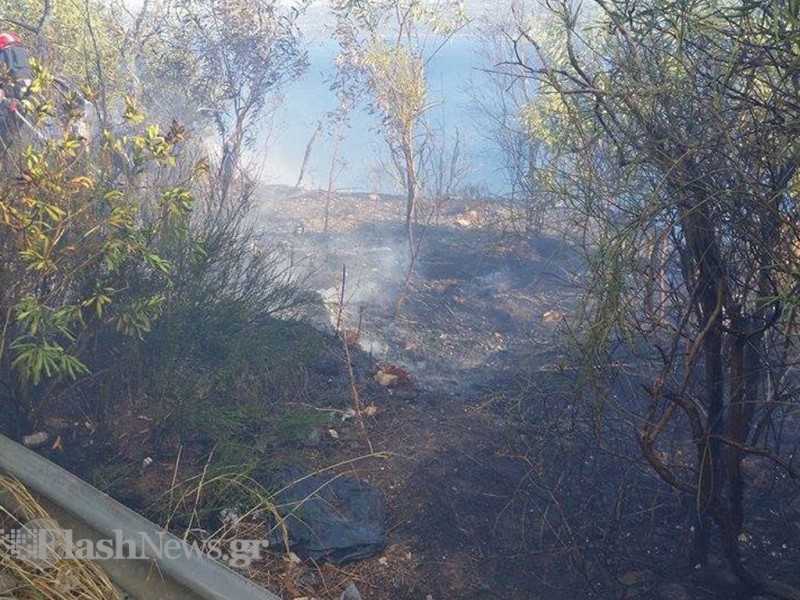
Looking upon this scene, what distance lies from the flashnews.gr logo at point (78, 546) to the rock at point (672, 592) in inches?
95.4

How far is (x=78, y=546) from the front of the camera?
9.32 feet

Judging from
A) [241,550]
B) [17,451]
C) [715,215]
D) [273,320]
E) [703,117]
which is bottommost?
[241,550]

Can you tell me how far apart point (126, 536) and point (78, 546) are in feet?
0.77

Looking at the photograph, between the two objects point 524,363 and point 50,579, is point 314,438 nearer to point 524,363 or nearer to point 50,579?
point 50,579

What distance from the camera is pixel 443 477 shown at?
4.76 meters

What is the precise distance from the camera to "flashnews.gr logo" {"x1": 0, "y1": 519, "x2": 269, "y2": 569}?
269 cm

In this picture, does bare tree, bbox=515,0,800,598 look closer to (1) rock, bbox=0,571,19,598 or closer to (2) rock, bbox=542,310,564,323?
(1) rock, bbox=0,571,19,598

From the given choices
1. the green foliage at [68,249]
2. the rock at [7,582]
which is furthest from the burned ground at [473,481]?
the rock at [7,582]

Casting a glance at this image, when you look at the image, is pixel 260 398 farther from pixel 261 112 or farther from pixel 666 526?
pixel 261 112

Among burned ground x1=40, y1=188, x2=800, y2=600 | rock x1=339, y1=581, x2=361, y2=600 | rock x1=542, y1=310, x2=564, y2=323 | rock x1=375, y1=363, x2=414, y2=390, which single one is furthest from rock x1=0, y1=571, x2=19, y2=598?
rock x1=542, y1=310, x2=564, y2=323

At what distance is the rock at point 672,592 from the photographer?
381cm

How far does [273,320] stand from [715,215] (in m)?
3.77

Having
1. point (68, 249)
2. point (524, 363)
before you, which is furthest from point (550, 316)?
point (68, 249)

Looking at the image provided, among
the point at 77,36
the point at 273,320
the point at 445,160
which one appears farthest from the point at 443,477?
the point at 445,160
